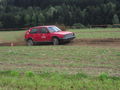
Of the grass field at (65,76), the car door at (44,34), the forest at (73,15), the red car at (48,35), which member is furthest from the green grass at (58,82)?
the forest at (73,15)

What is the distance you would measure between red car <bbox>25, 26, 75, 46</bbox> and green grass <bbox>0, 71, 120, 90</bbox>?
9699mm

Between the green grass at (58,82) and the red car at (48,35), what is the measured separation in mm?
9699

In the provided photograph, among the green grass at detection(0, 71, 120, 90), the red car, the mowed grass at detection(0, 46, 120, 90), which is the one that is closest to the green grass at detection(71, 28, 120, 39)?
the red car

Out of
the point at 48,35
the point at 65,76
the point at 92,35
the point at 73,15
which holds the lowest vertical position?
the point at 65,76

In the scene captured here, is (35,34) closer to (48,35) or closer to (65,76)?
(48,35)

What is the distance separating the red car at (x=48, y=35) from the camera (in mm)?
17078

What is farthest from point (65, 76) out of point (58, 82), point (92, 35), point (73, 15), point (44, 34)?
point (73, 15)

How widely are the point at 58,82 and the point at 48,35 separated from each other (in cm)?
1130

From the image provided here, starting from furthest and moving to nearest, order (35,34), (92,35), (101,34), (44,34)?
(101,34) → (92,35) → (35,34) → (44,34)

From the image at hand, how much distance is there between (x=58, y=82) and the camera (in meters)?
6.46

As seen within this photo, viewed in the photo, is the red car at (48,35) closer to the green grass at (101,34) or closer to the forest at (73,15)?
the green grass at (101,34)

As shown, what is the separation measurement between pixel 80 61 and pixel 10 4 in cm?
9343

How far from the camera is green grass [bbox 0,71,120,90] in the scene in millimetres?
6008

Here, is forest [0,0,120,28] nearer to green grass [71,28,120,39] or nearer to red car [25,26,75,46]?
green grass [71,28,120,39]
